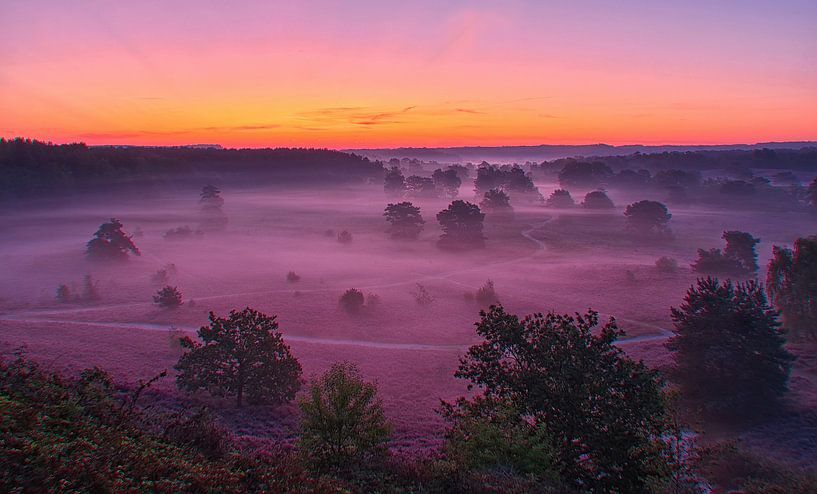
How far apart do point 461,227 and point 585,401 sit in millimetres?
71947

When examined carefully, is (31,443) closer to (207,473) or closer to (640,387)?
(207,473)

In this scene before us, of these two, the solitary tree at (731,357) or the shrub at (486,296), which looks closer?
the solitary tree at (731,357)

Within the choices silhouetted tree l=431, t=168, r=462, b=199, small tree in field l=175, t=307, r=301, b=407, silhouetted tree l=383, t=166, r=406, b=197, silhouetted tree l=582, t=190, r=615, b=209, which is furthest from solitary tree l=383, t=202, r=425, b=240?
silhouetted tree l=431, t=168, r=462, b=199

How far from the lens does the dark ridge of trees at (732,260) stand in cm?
6281

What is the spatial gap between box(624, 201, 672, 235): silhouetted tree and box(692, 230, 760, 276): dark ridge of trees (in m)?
26.7

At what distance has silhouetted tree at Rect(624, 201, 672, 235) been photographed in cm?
9406

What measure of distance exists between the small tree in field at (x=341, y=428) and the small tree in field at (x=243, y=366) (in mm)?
11021

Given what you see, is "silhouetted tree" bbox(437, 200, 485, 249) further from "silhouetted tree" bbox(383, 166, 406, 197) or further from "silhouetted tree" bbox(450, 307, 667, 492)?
"silhouetted tree" bbox(383, 166, 406, 197)

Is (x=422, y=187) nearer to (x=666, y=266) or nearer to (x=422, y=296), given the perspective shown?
(x=666, y=266)

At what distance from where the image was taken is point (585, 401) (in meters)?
14.6

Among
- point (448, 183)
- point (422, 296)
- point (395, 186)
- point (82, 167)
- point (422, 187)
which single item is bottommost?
point (422, 296)

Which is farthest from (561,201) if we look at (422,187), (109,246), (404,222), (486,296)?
(109,246)

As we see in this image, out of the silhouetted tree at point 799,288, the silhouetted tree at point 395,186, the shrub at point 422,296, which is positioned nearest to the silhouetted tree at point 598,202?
the silhouetted tree at point 395,186

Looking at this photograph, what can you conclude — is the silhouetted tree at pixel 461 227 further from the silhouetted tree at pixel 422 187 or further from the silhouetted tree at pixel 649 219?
the silhouetted tree at pixel 422 187
